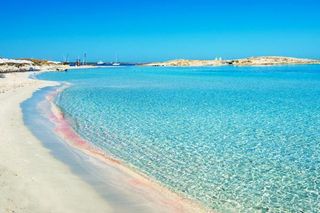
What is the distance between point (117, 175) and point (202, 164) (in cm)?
355

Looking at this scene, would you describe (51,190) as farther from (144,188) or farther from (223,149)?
(223,149)

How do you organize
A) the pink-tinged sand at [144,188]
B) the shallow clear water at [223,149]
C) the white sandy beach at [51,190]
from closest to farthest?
the white sandy beach at [51,190]
the pink-tinged sand at [144,188]
the shallow clear water at [223,149]

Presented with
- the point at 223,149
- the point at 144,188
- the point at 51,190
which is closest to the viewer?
the point at 51,190

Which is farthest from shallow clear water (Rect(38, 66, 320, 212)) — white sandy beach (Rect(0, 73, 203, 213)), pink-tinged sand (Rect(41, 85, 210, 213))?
white sandy beach (Rect(0, 73, 203, 213))

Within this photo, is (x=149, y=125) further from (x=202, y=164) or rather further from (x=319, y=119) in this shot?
(x=319, y=119)

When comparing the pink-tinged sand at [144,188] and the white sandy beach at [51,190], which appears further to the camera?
the pink-tinged sand at [144,188]

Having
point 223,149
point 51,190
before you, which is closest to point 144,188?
point 51,190

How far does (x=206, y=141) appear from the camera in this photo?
20062 millimetres

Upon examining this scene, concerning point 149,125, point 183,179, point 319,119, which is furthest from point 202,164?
point 319,119

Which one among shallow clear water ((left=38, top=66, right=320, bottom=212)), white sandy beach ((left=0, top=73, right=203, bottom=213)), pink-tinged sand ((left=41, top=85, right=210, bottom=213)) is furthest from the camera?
shallow clear water ((left=38, top=66, right=320, bottom=212))

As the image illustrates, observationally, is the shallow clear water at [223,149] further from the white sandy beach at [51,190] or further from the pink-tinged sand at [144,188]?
the white sandy beach at [51,190]

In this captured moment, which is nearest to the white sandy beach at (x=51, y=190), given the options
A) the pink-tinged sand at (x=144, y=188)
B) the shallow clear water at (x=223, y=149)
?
the pink-tinged sand at (x=144, y=188)

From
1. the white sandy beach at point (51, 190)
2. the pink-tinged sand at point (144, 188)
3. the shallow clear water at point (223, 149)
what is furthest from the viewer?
the shallow clear water at point (223, 149)

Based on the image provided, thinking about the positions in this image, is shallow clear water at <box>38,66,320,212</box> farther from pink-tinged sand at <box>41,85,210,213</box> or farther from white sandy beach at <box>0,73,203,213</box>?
white sandy beach at <box>0,73,203,213</box>
